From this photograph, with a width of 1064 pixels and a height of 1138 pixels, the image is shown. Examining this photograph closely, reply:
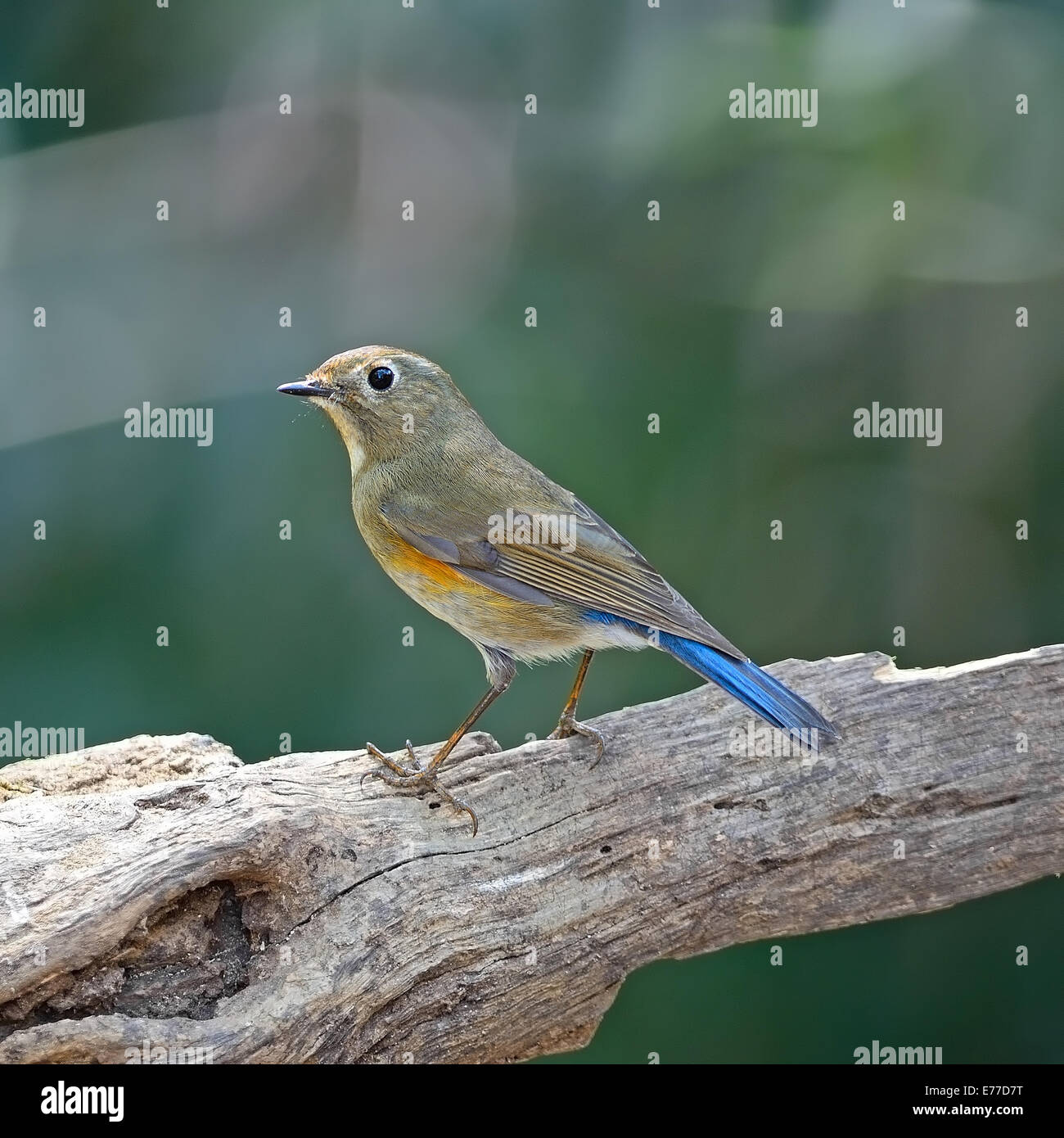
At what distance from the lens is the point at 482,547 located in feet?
14.3

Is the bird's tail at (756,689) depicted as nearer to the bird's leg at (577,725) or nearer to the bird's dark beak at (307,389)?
the bird's leg at (577,725)

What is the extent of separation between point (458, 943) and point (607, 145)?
3.93 metres

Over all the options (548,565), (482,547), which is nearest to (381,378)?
(482,547)

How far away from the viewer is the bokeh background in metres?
5.99

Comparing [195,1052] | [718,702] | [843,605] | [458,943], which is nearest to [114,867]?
[195,1052]

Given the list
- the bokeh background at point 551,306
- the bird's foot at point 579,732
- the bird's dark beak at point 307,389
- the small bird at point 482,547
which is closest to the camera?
the small bird at point 482,547

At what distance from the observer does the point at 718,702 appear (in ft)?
14.9

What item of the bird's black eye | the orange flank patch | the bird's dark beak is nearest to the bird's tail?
the orange flank patch

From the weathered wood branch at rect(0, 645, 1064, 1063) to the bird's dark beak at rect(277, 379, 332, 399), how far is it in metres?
1.16

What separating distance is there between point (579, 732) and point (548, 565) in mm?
535

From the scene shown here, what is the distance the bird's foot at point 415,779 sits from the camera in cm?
407

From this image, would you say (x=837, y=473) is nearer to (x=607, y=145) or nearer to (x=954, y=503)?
(x=954, y=503)

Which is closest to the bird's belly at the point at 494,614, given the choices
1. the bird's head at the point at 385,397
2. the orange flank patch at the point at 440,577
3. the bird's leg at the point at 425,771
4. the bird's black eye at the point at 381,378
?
the orange flank patch at the point at 440,577

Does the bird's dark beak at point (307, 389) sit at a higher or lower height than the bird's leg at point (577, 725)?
higher
